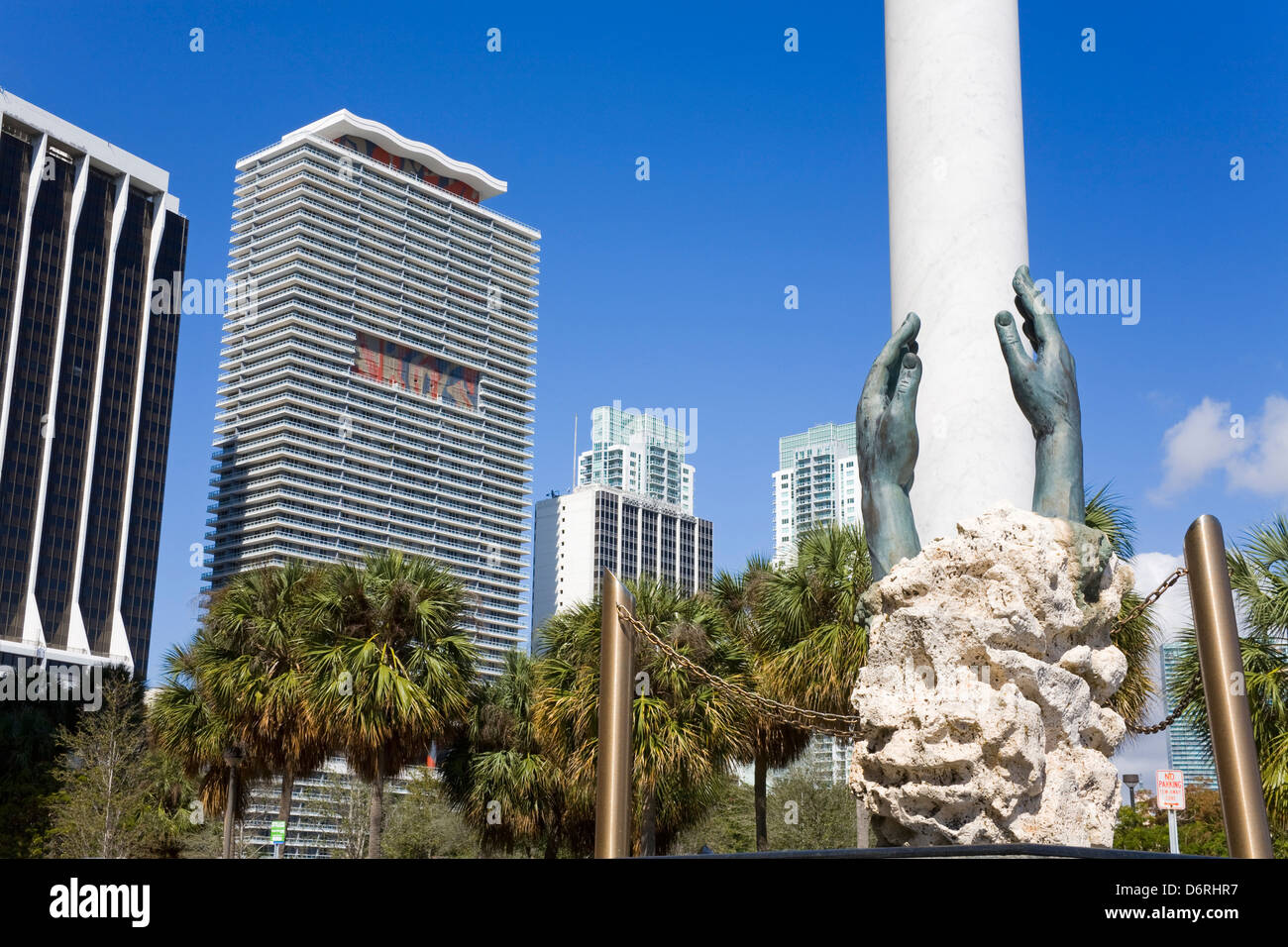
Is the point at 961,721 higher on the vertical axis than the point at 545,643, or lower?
lower

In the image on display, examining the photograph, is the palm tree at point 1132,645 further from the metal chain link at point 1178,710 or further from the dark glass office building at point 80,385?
the dark glass office building at point 80,385

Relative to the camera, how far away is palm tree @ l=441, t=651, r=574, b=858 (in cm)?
2547

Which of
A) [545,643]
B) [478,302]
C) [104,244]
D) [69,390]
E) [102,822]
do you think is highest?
[478,302]

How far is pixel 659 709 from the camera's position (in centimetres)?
2067

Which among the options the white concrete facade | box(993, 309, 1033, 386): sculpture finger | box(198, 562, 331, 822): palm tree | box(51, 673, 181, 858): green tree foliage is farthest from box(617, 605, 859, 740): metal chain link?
the white concrete facade

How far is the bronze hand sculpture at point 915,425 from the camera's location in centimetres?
931

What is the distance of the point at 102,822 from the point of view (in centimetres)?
2919

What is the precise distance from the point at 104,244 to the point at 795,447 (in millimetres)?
116031

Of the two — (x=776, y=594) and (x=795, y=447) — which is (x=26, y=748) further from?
(x=795, y=447)

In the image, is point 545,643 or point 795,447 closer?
point 545,643

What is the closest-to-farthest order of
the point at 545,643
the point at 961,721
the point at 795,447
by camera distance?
the point at 961,721 → the point at 545,643 → the point at 795,447

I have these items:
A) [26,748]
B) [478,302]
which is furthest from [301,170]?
[26,748]

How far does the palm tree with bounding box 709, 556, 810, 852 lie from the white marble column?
11.1m
